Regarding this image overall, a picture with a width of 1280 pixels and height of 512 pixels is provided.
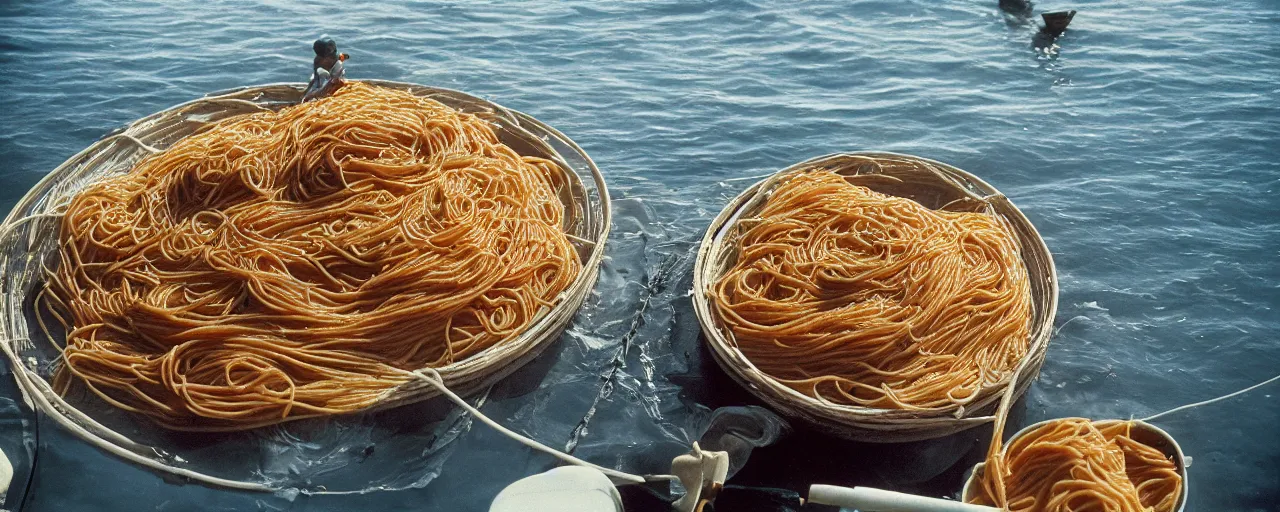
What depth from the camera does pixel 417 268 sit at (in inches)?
166

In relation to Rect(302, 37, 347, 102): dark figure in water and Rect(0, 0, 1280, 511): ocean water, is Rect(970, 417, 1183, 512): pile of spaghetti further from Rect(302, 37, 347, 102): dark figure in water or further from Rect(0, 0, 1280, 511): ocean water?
Rect(302, 37, 347, 102): dark figure in water

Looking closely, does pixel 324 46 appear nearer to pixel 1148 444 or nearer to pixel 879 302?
pixel 879 302

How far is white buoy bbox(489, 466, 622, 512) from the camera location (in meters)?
3.16

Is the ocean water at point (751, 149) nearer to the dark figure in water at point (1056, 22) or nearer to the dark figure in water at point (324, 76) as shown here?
the dark figure in water at point (1056, 22)

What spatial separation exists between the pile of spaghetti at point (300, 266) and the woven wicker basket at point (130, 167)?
11cm

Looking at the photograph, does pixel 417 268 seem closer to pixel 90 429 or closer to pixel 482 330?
pixel 482 330

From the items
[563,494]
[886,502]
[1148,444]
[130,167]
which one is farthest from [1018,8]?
[130,167]

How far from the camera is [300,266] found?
14.2ft

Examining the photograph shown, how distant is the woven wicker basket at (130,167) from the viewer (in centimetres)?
385

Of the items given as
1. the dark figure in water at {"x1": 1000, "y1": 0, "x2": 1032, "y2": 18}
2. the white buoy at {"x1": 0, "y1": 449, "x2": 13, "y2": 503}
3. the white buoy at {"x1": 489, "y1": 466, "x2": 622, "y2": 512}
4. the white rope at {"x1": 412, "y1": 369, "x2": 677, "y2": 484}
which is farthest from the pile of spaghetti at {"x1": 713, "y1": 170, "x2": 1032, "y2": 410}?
the dark figure in water at {"x1": 1000, "y1": 0, "x2": 1032, "y2": 18}

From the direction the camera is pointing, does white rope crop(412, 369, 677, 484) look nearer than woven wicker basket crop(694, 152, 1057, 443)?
Yes

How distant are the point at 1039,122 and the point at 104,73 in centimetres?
834

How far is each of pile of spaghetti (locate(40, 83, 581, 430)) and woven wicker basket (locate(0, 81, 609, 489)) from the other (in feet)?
0.37

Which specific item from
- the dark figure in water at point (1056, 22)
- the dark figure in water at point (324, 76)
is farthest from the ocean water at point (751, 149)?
the dark figure in water at point (324, 76)
